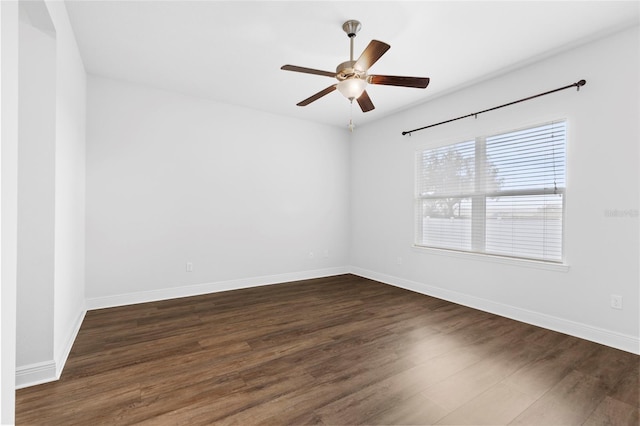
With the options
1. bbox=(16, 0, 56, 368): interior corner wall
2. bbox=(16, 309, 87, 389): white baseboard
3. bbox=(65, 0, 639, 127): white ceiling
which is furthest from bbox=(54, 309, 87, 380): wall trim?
bbox=(65, 0, 639, 127): white ceiling

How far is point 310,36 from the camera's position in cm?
271

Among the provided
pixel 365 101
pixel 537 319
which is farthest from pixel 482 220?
pixel 365 101

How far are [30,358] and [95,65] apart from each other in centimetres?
294

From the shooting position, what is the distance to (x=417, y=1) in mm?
2264

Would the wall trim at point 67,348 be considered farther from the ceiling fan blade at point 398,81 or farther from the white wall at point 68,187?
the ceiling fan blade at point 398,81

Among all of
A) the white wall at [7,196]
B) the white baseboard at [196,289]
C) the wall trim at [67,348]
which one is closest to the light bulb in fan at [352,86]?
the white wall at [7,196]

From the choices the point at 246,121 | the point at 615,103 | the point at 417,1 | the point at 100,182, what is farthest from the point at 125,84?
the point at 615,103

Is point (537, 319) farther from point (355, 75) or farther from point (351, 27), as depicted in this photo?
point (351, 27)

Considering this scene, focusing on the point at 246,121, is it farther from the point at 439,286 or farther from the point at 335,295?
the point at 439,286

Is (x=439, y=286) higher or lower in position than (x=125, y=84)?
lower

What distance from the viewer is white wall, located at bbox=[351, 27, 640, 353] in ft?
8.39

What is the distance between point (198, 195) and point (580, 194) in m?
4.39

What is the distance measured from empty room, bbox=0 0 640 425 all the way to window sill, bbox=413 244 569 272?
24mm

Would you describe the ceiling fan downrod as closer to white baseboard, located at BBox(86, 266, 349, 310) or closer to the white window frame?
the white window frame
